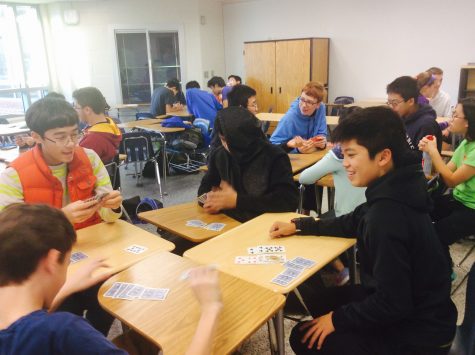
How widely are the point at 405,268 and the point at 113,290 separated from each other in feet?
3.23

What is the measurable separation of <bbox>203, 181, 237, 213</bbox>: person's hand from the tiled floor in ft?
2.45

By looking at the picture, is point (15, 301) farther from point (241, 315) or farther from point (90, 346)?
point (241, 315)

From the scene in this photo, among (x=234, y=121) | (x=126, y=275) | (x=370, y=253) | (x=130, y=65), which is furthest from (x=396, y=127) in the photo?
(x=130, y=65)

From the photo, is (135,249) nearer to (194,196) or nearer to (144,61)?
(194,196)

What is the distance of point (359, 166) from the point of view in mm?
1390

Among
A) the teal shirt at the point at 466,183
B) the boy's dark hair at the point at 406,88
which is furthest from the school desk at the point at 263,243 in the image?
the boy's dark hair at the point at 406,88

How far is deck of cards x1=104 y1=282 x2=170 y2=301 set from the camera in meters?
1.33

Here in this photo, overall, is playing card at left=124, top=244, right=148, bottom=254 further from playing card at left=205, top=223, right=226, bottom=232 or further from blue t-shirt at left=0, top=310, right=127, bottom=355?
blue t-shirt at left=0, top=310, right=127, bottom=355

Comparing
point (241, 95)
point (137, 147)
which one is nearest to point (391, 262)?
point (241, 95)

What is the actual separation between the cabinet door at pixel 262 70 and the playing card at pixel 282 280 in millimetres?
7322

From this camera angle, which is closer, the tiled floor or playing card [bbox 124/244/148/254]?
playing card [bbox 124/244/148/254]

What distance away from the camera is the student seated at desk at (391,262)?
→ 4.02 ft

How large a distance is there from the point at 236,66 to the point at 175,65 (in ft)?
4.98

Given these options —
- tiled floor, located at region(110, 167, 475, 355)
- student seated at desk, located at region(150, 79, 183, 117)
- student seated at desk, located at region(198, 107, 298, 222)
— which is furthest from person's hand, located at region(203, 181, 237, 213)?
student seated at desk, located at region(150, 79, 183, 117)
